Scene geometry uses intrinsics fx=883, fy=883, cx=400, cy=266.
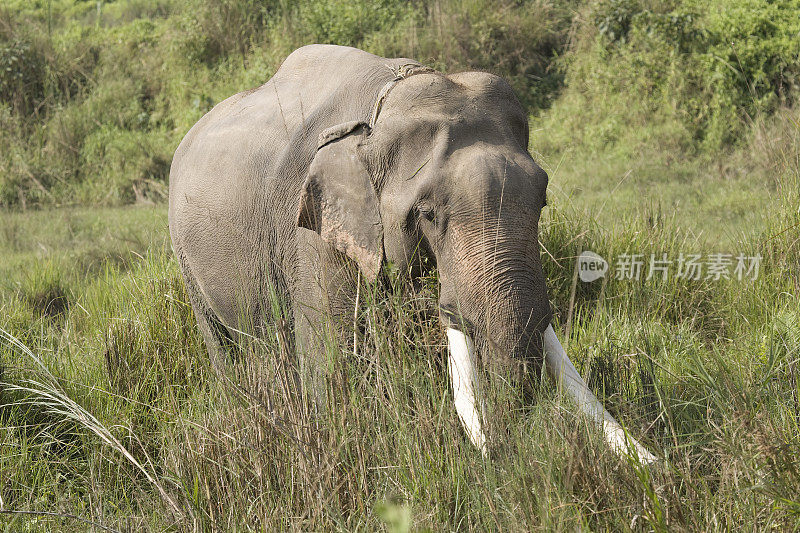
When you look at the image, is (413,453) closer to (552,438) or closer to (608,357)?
(552,438)

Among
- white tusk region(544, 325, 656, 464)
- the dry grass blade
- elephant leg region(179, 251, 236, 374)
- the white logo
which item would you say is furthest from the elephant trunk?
the white logo

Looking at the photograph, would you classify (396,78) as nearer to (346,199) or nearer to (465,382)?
(346,199)

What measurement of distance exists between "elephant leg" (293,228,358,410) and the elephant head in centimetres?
15

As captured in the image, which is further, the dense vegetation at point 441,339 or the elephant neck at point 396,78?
the elephant neck at point 396,78

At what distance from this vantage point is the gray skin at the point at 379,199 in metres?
2.97

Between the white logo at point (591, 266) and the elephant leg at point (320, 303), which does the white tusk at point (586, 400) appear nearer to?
the elephant leg at point (320, 303)

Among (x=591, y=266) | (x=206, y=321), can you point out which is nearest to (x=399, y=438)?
(x=206, y=321)

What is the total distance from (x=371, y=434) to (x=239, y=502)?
49 centimetres

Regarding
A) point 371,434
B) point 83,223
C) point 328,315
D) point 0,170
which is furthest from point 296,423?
point 0,170

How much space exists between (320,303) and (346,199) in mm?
459

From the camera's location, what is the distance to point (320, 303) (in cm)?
348

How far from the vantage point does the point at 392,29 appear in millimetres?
11875

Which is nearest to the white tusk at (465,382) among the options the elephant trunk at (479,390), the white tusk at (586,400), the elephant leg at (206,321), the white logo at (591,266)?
the elephant trunk at (479,390)

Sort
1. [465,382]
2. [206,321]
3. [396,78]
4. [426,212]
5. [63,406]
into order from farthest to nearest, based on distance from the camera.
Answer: [206,321] → [63,406] → [396,78] → [426,212] → [465,382]
